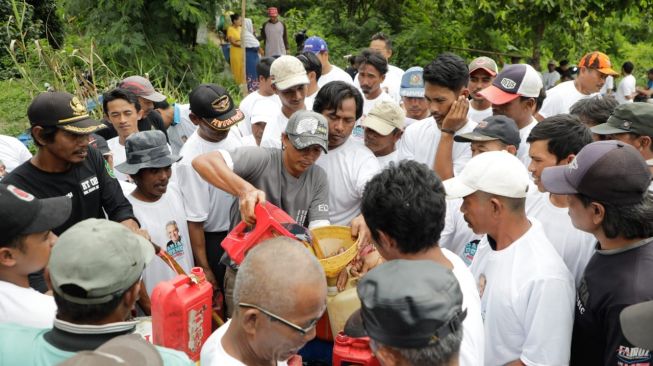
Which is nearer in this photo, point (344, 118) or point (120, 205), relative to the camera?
point (120, 205)

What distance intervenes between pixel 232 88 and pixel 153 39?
1879 millimetres

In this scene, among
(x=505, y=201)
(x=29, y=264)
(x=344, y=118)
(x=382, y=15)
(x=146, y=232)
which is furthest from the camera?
(x=382, y=15)

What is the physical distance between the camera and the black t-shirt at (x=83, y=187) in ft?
11.8

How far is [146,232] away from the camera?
149 inches

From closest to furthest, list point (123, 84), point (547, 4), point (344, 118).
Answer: point (344, 118), point (123, 84), point (547, 4)

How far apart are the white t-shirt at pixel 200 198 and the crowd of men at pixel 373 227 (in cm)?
1

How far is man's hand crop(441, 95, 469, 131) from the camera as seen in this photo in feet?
15.0

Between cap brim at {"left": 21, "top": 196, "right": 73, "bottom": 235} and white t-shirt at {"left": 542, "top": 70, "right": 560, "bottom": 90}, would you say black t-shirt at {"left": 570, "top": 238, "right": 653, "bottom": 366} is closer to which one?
cap brim at {"left": 21, "top": 196, "right": 73, "bottom": 235}

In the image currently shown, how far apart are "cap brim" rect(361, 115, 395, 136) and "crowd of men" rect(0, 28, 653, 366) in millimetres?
17

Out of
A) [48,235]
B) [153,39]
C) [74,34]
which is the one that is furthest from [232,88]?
[48,235]

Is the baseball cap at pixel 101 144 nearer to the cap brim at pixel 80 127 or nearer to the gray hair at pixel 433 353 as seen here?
the cap brim at pixel 80 127

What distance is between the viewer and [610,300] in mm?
2564

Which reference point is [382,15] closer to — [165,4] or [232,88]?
[232,88]

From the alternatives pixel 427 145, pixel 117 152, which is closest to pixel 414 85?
pixel 427 145
